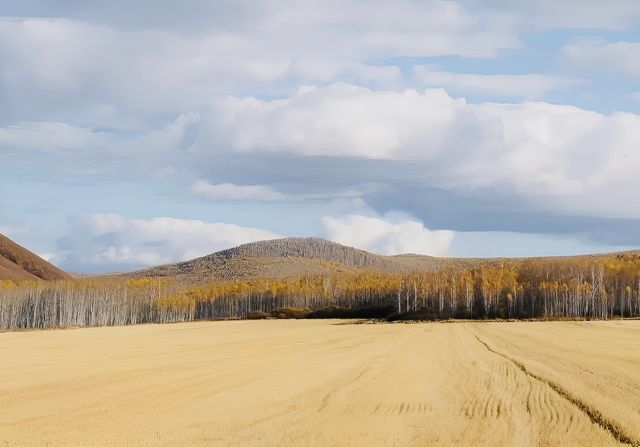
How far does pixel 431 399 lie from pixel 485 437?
8.09 m

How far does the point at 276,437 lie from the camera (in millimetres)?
22109

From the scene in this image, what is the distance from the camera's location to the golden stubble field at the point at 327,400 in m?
22.3

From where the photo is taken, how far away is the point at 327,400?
96.4ft

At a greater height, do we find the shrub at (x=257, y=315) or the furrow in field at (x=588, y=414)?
the shrub at (x=257, y=315)

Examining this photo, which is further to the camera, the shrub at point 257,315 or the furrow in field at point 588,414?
the shrub at point 257,315

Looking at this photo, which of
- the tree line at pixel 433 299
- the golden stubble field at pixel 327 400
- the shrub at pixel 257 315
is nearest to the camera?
the golden stubble field at pixel 327 400

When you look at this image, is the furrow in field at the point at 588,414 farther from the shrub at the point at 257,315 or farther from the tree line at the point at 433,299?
the shrub at the point at 257,315

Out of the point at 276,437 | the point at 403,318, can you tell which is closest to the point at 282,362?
the point at 276,437

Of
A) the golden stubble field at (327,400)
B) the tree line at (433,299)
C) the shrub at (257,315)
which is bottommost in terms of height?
the golden stubble field at (327,400)

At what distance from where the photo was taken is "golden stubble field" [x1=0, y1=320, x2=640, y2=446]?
22.3m

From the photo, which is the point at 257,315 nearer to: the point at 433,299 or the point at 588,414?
the point at 433,299

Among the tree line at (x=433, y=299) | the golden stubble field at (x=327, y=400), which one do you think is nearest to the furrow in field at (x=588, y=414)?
the golden stubble field at (x=327, y=400)

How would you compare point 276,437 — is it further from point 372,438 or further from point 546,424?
point 546,424

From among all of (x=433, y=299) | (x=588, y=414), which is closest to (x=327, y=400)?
(x=588, y=414)
